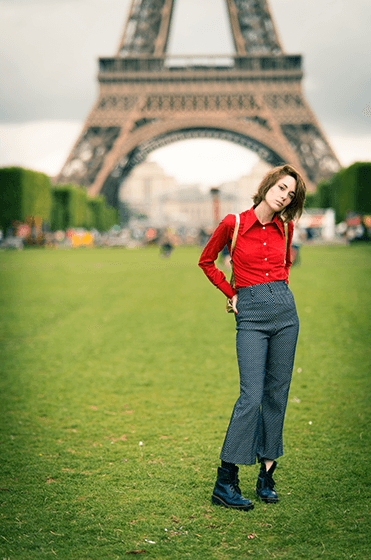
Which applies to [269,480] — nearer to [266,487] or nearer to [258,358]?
[266,487]

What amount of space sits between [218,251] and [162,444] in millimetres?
1495

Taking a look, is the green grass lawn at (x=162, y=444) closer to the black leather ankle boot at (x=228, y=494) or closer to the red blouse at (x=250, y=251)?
the black leather ankle boot at (x=228, y=494)

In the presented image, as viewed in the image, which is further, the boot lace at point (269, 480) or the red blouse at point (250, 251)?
the boot lace at point (269, 480)

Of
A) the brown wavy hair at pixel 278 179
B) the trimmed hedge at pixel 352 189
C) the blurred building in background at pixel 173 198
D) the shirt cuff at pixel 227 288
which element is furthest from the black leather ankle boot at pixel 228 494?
the blurred building in background at pixel 173 198

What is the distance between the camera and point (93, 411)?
4.34 metres

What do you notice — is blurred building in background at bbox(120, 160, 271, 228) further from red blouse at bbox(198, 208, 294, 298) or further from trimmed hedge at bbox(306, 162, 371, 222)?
red blouse at bbox(198, 208, 294, 298)

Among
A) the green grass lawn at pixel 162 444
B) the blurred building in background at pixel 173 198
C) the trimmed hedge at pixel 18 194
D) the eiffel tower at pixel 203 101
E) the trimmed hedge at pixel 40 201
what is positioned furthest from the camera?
the blurred building in background at pixel 173 198

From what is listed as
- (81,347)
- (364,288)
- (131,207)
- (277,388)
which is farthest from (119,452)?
(131,207)

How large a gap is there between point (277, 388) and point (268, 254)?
2.18 feet

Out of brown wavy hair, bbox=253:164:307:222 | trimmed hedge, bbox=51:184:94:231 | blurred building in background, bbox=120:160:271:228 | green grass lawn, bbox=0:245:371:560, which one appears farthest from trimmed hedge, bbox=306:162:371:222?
blurred building in background, bbox=120:160:271:228

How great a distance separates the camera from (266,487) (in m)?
2.85

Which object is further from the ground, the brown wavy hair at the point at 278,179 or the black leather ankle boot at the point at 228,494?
the brown wavy hair at the point at 278,179

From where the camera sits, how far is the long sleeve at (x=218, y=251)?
2.72 meters

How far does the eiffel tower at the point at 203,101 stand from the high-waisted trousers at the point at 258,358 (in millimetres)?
38422
